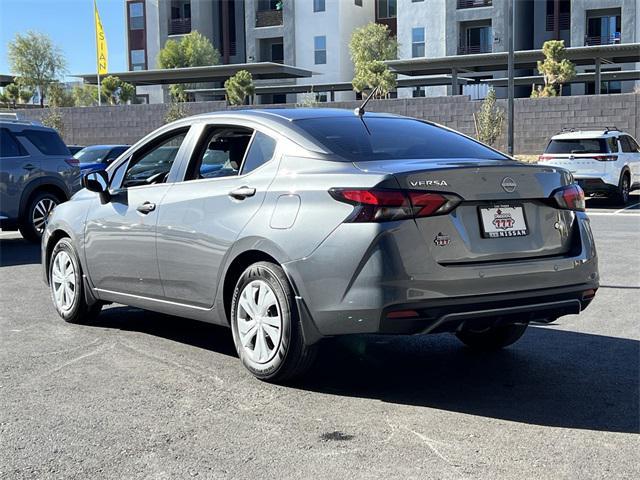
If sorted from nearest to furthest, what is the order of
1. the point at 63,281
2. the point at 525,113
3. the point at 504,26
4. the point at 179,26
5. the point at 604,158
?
the point at 63,281 → the point at 604,158 → the point at 525,113 → the point at 504,26 → the point at 179,26

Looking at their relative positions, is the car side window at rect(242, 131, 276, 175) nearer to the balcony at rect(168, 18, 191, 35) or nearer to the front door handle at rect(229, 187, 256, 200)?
the front door handle at rect(229, 187, 256, 200)

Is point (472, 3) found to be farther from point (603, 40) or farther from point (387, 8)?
point (387, 8)

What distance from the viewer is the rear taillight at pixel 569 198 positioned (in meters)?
5.04

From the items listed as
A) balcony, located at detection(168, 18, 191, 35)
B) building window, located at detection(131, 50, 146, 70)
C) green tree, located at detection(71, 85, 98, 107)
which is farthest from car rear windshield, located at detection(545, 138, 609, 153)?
building window, located at detection(131, 50, 146, 70)

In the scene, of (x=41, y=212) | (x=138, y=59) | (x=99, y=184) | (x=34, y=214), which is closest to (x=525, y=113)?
(x=41, y=212)

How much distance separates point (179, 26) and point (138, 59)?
4950 millimetres

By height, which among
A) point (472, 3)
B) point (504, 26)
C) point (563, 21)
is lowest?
point (504, 26)

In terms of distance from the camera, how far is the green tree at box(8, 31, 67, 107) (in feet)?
202

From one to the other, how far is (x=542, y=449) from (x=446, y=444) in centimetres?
44

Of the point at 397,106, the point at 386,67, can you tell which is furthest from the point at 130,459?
the point at 386,67

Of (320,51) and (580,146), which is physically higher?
(320,51)

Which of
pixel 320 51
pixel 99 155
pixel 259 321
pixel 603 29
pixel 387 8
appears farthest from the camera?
pixel 387 8

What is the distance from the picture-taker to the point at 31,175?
1319cm

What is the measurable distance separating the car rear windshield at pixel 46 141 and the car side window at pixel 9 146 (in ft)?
0.66
